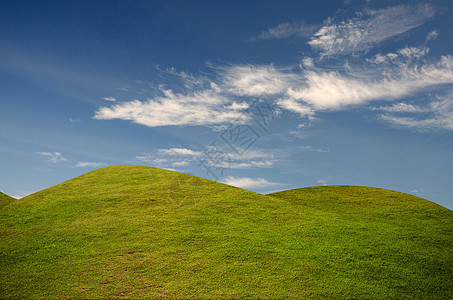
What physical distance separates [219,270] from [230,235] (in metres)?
2.70

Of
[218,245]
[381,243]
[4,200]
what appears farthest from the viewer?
[4,200]

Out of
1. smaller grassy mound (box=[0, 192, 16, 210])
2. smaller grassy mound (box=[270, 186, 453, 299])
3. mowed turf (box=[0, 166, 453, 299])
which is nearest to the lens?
mowed turf (box=[0, 166, 453, 299])

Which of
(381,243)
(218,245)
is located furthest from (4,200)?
(381,243)

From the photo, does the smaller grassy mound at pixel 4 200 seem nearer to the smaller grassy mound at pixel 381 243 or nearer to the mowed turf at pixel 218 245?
the mowed turf at pixel 218 245

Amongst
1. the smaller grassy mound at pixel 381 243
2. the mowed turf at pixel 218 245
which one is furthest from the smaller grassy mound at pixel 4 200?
the smaller grassy mound at pixel 381 243

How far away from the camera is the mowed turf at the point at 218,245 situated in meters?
11.0

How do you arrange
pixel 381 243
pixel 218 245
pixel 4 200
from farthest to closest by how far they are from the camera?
pixel 4 200 → pixel 381 243 → pixel 218 245

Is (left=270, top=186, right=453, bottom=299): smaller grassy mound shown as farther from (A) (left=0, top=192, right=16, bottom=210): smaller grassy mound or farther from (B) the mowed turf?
(A) (left=0, top=192, right=16, bottom=210): smaller grassy mound

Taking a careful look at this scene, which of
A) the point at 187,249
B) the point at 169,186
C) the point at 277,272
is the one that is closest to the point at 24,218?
the point at 169,186

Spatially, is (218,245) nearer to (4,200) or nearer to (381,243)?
(381,243)

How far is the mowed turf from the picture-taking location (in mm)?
11023

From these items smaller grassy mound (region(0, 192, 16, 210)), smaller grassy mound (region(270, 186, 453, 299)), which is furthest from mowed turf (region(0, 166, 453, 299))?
smaller grassy mound (region(0, 192, 16, 210))

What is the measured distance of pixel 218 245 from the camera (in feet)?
44.1

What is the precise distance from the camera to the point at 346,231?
15117 millimetres
